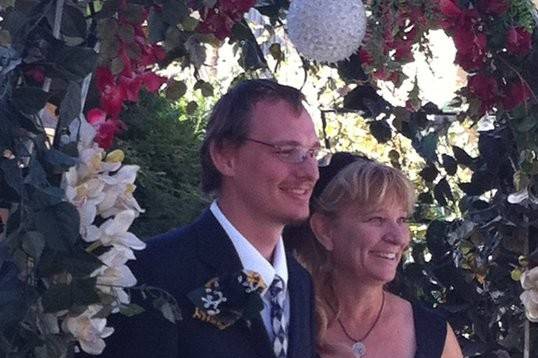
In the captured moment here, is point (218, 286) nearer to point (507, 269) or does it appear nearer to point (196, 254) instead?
point (196, 254)

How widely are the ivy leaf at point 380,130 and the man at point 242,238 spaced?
0.63m

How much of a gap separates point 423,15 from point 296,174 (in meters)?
0.60

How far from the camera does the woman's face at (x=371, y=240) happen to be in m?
2.62

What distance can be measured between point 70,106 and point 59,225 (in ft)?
0.63

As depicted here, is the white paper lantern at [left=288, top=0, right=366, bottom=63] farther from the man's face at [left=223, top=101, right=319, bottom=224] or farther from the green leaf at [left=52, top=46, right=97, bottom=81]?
the green leaf at [left=52, top=46, right=97, bottom=81]

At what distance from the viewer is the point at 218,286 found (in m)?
2.11

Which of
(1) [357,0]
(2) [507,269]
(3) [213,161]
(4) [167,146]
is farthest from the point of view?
(4) [167,146]

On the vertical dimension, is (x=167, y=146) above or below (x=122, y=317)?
above

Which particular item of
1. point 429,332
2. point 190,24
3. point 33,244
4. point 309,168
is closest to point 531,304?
point 429,332

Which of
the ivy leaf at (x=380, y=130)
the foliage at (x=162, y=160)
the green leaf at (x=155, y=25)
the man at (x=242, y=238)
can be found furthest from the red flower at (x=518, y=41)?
the foliage at (x=162, y=160)

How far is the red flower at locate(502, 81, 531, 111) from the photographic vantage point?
2.59 meters

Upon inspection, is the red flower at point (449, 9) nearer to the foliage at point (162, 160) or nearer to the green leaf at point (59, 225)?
the foliage at point (162, 160)

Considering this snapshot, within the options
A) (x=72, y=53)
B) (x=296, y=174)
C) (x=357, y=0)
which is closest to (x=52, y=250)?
(x=72, y=53)

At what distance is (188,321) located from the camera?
208 cm
